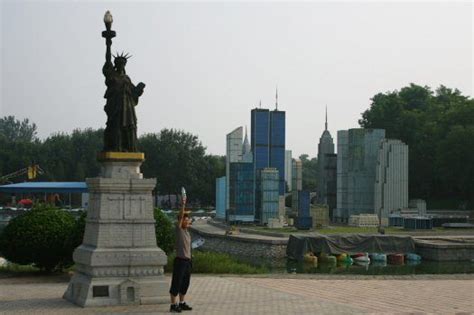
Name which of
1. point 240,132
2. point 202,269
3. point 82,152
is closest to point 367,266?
point 202,269

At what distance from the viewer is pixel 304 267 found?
98.6 feet

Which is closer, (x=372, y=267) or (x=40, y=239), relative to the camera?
(x=40, y=239)

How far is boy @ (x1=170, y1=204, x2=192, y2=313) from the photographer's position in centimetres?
1212

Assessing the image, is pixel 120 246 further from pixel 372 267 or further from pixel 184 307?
pixel 372 267

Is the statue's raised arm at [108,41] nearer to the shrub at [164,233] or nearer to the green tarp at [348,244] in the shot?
the shrub at [164,233]

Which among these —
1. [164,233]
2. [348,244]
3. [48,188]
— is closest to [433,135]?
[348,244]

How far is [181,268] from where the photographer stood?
12.3 metres

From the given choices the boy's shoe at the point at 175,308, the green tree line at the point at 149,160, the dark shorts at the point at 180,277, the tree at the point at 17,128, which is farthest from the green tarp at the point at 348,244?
the tree at the point at 17,128

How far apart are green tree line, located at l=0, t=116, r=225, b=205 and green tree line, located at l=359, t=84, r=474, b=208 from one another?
2093 centimetres

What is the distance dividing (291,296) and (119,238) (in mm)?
3844

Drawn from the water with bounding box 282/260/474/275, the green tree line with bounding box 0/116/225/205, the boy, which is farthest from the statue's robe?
the green tree line with bounding box 0/116/225/205

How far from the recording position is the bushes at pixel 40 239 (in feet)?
58.6

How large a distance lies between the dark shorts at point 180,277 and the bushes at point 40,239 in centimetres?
634

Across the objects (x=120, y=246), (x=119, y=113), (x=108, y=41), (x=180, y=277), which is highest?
(x=108, y=41)
